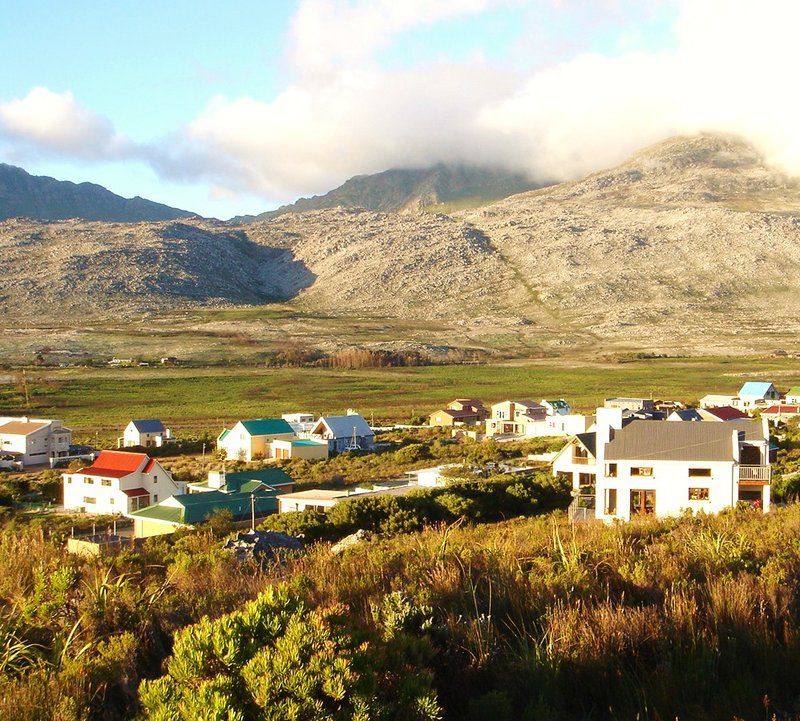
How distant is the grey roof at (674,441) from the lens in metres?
26.0

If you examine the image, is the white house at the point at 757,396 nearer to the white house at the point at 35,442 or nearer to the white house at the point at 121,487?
the white house at the point at 121,487

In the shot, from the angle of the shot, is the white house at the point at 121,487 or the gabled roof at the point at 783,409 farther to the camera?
the gabled roof at the point at 783,409

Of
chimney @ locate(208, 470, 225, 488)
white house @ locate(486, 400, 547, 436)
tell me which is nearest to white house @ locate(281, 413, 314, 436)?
white house @ locate(486, 400, 547, 436)

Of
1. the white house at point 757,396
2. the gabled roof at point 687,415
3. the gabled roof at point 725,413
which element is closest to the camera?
the gabled roof at point 687,415

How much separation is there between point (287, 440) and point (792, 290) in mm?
162730

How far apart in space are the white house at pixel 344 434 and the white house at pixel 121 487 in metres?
19.2

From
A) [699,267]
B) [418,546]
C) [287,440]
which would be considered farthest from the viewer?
[699,267]

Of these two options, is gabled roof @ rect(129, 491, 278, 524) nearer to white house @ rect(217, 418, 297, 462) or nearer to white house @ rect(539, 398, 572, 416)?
white house @ rect(217, 418, 297, 462)

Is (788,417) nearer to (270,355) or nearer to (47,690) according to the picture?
(47,690)

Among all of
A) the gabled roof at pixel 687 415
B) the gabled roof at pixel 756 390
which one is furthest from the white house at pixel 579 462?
the gabled roof at pixel 756 390

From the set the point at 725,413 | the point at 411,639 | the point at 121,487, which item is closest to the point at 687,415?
the point at 725,413

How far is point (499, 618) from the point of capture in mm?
5688

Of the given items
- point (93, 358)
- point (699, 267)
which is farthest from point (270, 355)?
point (699, 267)

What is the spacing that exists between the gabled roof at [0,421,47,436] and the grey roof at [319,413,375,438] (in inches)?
800
